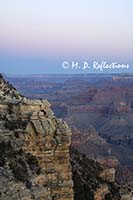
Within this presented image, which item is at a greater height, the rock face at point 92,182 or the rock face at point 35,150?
the rock face at point 35,150

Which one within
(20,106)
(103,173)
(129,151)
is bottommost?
(129,151)

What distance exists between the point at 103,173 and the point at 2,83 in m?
6.28

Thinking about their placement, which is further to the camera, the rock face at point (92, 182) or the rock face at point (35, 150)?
the rock face at point (92, 182)

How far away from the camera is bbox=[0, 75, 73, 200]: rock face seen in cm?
1220

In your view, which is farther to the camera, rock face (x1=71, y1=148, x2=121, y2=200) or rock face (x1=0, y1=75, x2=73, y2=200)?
rock face (x1=71, y1=148, x2=121, y2=200)

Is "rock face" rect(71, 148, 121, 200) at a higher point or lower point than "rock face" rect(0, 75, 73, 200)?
lower

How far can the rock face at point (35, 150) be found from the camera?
12.2 m

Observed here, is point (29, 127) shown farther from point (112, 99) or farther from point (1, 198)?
point (112, 99)

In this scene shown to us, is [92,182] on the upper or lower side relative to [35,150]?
lower

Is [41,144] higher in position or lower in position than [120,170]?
higher

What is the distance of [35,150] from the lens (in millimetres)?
13133

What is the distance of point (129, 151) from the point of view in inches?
3656

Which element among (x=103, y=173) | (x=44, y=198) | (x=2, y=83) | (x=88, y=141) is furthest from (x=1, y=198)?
(x=88, y=141)

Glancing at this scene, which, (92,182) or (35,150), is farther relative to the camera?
(92,182)
